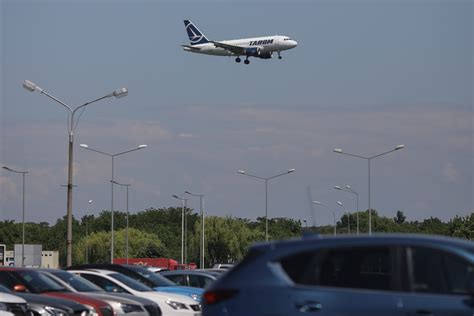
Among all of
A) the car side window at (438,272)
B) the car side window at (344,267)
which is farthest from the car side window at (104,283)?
the car side window at (438,272)

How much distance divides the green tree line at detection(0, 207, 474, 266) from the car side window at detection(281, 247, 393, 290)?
297 feet

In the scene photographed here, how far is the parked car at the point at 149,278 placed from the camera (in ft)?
83.4

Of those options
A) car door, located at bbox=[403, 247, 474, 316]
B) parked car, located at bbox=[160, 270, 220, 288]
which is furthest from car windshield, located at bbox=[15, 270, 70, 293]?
car door, located at bbox=[403, 247, 474, 316]

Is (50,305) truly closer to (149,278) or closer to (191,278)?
(149,278)

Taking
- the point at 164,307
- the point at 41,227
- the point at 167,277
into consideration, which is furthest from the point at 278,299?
the point at 41,227

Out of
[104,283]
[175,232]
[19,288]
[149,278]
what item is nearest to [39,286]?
[19,288]

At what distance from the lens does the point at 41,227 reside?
147625 mm

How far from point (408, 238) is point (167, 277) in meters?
18.7

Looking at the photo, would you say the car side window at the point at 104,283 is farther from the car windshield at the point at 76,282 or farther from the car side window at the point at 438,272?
the car side window at the point at 438,272

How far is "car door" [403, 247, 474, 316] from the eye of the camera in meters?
10.1

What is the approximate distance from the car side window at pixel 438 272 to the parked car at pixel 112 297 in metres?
11.2

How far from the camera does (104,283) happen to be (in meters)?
23.7

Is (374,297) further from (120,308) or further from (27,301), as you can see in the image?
(120,308)

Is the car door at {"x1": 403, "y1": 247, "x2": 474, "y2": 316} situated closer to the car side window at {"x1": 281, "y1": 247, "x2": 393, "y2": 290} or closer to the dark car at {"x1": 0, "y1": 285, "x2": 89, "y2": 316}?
the car side window at {"x1": 281, "y1": 247, "x2": 393, "y2": 290}
